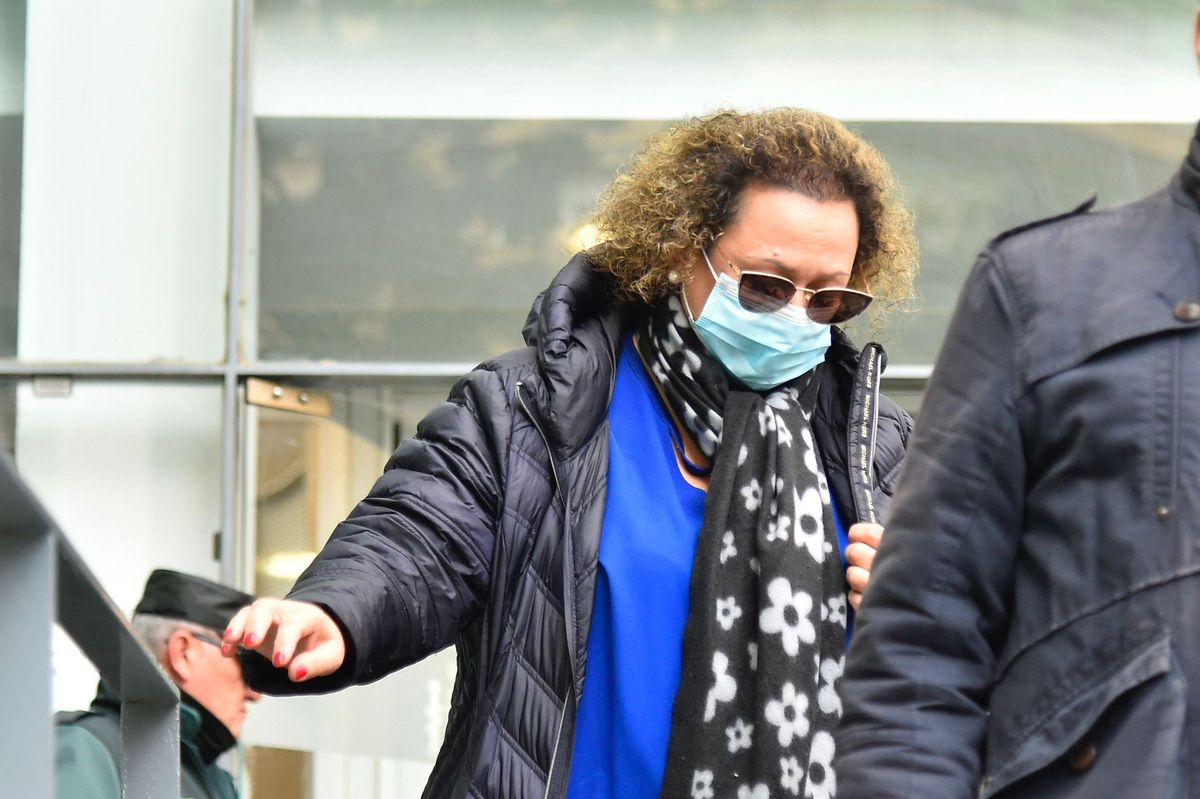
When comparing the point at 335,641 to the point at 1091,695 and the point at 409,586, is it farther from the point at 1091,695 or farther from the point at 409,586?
the point at 1091,695

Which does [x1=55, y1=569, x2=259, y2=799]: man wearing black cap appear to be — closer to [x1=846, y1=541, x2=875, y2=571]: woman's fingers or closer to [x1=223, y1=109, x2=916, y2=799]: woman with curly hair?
[x1=223, y1=109, x2=916, y2=799]: woman with curly hair

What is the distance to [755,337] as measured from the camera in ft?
9.31

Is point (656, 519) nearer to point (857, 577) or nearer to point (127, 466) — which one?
point (857, 577)

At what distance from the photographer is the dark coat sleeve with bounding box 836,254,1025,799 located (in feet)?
5.41

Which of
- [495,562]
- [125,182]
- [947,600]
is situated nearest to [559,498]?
[495,562]

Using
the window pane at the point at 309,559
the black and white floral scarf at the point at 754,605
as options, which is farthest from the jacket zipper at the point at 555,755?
the window pane at the point at 309,559

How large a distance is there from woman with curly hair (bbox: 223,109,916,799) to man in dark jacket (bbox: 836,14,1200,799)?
32.7 inches

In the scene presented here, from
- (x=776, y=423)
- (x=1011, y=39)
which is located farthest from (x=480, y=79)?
(x=776, y=423)

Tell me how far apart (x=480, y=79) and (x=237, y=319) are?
1198 mm

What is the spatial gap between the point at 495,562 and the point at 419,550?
0.39 feet

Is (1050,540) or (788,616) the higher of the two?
(1050,540)

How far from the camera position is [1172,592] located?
5.12 ft

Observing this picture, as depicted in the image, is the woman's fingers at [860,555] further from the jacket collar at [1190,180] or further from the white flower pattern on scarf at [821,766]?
the jacket collar at [1190,180]

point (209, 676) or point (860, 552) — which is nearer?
point (860, 552)
